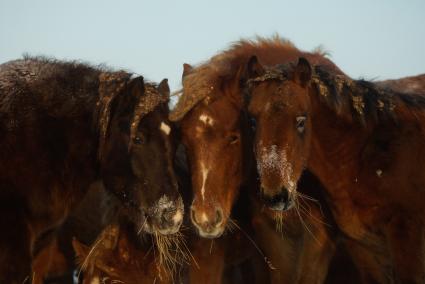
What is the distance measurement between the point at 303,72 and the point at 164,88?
139 centimetres

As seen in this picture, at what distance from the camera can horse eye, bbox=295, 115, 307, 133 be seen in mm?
5289

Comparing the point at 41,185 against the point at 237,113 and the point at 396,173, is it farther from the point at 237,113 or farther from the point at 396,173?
the point at 396,173

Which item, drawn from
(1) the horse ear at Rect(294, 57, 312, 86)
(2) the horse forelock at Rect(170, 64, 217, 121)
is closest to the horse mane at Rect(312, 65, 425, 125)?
(1) the horse ear at Rect(294, 57, 312, 86)

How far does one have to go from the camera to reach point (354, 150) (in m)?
5.75

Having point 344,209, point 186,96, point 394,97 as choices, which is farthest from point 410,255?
point 186,96

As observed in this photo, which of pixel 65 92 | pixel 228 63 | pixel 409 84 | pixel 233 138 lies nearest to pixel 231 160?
pixel 233 138

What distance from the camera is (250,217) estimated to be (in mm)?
6543

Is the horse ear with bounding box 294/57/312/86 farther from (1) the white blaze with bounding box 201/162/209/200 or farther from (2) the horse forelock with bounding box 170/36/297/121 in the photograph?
(1) the white blaze with bounding box 201/162/209/200

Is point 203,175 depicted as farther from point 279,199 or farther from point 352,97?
point 352,97

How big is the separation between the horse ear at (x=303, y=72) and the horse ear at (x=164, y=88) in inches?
50.8

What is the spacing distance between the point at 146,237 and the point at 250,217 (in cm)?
108

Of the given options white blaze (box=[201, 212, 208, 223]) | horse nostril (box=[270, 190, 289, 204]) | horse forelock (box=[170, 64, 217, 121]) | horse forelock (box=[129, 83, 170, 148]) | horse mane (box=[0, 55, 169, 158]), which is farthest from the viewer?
horse forelock (box=[170, 64, 217, 121])

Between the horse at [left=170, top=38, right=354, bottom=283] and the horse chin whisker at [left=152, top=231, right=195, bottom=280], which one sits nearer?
the horse at [left=170, top=38, right=354, bottom=283]

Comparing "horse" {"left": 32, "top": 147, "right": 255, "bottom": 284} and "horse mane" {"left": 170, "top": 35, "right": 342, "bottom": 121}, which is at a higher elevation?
"horse mane" {"left": 170, "top": 35, "right": 342, "bottom": 121}
